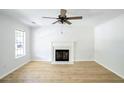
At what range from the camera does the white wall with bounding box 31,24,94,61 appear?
276 inches

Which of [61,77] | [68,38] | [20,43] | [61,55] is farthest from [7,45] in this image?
[68,38]

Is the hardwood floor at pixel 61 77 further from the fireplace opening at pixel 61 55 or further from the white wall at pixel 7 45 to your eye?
the fireplace opening at pixel 61 55

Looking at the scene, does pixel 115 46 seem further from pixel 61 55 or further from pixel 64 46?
pixel 61 55

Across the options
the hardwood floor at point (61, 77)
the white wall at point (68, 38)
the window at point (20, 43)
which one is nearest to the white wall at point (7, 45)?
the hardwood floor at point (61, 77)

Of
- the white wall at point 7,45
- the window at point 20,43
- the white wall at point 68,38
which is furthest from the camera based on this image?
the white wall at point 68,38

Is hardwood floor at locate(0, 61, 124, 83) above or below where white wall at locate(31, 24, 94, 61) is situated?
below

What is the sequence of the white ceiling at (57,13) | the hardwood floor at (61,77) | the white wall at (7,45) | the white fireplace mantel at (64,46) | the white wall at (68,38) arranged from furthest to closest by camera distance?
the white wall at (68,38) → the white fireplace mantel at (64,46) → the white wall at (7,45) → the hardwood floor at (61,77) → the white ceiling at (57,13)

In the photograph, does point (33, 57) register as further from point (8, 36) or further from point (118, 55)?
point (118, 55)

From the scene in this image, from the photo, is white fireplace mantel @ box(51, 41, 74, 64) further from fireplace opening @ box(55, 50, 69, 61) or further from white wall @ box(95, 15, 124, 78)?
white wall @ box(95, 15, 124, 78)

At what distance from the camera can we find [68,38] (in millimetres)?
7035

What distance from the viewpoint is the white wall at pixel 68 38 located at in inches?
276

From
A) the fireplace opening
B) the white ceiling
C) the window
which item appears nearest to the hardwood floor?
the window
